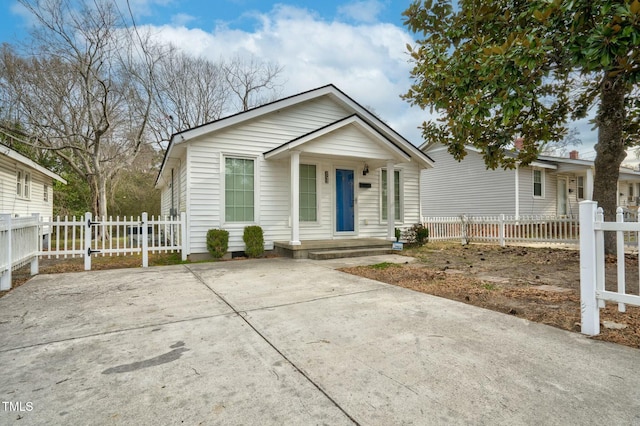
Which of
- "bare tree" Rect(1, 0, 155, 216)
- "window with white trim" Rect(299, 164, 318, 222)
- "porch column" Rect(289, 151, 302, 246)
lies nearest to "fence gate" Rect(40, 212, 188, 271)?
"porch column" Rect(289, 151, 302, 246)

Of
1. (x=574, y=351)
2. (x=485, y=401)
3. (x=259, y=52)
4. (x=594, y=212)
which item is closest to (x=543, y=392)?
(x=485, y=401)

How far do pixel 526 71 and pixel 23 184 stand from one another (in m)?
19.3

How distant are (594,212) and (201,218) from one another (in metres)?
7.94

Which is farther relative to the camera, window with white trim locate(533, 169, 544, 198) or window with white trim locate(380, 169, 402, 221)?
window with white trim locate(533, 169, 544, 198)

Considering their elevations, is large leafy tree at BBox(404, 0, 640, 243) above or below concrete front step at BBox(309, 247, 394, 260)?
above

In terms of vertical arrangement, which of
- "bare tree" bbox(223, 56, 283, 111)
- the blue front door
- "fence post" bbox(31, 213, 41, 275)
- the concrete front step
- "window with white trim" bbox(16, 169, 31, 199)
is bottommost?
the concrete front step

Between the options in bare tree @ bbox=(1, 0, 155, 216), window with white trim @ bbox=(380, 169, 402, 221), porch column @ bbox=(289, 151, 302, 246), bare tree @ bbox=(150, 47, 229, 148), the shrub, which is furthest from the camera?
bare tree @ bbox=(150, 47, 229, 148)

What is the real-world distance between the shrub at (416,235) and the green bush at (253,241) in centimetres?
523

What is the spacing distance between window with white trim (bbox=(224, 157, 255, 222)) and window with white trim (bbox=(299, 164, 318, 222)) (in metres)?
1.50

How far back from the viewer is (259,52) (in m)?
22.8

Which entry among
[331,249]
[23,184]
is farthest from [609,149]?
[23,184]

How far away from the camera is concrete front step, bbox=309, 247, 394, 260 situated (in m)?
8.27

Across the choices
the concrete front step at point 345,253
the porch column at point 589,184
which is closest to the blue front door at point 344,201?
the concrete front step at point 345,253

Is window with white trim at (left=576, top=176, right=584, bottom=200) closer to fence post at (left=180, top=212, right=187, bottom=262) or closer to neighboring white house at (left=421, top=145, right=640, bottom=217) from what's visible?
neighboring white house at (left=421, top=145, right=640, bottom=217)
